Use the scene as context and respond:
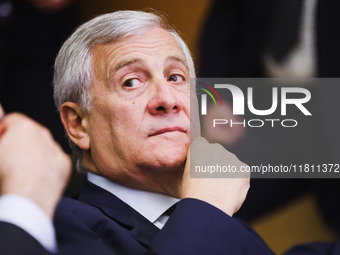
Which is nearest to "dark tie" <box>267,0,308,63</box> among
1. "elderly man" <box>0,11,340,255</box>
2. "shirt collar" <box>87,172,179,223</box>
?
"elderly man" <box>0,11,340,255</box>

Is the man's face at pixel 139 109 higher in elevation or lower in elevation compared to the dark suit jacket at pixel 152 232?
higher

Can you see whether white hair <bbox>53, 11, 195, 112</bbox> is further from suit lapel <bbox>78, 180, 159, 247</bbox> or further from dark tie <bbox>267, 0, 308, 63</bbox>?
dark tie <bbox>267, 0, 308, 63</bbox>

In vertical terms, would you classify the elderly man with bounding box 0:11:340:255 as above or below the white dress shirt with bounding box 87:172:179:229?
above

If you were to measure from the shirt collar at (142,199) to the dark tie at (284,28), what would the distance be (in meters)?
0.65

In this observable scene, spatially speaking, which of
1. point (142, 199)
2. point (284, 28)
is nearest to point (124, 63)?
point (142, 199)

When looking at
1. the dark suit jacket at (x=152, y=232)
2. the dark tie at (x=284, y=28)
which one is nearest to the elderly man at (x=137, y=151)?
the dark suit jacket at (x=152, y=232)

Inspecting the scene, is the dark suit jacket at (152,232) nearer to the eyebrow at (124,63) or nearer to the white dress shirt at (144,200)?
the white dress shirt at (144,200)

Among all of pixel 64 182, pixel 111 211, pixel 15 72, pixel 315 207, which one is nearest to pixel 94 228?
pixel 111 211

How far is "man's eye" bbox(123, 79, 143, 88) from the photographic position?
2.52ft

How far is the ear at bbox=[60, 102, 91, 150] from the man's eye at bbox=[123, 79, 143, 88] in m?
0.07

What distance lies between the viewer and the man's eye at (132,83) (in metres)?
0.77

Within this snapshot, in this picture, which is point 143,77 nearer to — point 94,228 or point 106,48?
point 106,48

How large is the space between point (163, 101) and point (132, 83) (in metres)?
0.06

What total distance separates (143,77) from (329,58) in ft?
1.88
